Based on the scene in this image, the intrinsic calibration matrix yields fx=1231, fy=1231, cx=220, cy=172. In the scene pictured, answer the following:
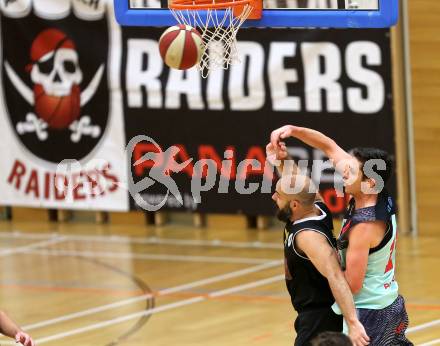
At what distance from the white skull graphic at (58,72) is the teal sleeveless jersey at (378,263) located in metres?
9.98

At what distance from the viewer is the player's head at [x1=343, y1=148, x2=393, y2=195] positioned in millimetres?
8008

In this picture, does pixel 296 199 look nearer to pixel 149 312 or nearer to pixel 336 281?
pixel 336 281

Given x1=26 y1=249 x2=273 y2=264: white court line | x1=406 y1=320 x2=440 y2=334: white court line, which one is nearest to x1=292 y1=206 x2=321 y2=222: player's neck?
x1=406 y1=320 x2=440 y2=334: white court line

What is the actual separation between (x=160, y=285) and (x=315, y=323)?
6197 mm

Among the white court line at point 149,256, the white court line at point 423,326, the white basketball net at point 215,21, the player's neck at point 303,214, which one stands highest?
the white basketball net at point 215,21

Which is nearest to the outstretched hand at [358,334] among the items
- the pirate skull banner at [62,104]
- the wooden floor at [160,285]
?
the wooden floor at [160,285]

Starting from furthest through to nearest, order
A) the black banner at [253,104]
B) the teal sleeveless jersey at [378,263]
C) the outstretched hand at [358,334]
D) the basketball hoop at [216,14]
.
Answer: the black banner at [253,104]
the basketball hoop at [216,14]
the teal sleeveless jersey at [378,263]
the outstretched hand at [358,334]

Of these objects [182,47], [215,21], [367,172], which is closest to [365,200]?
[367,172]

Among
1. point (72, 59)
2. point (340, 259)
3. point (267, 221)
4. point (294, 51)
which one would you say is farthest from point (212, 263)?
point (340, 259)

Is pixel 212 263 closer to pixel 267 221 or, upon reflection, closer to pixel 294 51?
pixel 267 221

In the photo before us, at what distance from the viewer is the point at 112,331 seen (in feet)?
40.3

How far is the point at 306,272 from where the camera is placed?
8.10 meters

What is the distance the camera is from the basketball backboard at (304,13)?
9594 millimetres

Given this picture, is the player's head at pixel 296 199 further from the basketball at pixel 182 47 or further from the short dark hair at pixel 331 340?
the basketball at pixel 182 47
